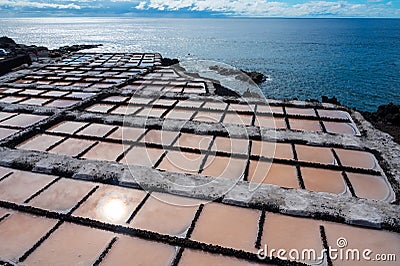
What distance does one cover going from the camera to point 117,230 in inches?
172

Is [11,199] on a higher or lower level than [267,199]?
lower

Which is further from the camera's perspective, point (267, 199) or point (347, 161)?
point (347, 161)

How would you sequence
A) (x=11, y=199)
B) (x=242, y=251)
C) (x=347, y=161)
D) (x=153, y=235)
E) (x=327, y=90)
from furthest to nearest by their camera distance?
(x=327, y=90)
(x=347, y=161)
(x=11, y=199)
(x=153, y=235)
(x=242, y=251)

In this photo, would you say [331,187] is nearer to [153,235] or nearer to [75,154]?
[153,235]

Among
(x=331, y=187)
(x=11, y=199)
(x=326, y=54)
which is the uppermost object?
(x=331, y=187)

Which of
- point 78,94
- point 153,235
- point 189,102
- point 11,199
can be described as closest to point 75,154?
point 11,199

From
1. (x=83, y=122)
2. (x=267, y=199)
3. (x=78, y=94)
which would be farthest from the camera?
(x=78, y=94)

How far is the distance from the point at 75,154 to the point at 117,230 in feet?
9.08

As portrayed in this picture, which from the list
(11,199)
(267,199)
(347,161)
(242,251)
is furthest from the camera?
(347,161)

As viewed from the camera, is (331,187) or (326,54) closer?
(331,187)

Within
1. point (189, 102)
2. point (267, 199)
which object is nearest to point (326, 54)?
point (189, 102)

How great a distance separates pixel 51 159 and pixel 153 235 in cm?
324

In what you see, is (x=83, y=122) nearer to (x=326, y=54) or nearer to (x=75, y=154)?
(x=75, y=154)

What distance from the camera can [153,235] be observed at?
4.22m
